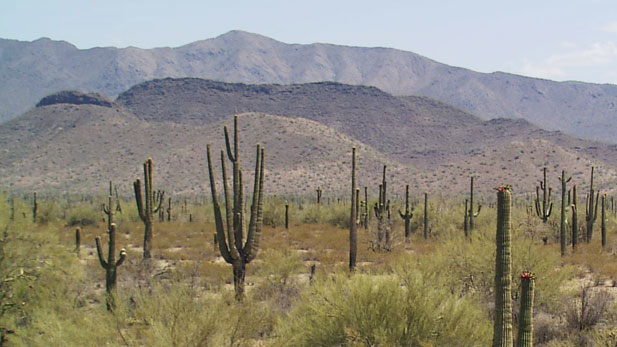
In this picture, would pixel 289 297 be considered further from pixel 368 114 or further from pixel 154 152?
pixel 368 114

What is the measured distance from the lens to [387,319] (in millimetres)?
10023

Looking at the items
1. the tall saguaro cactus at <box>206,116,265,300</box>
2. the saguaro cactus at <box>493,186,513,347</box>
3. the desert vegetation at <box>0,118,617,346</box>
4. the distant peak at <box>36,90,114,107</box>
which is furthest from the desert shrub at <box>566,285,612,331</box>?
the distant peak at <box>36,90,114,107</box>

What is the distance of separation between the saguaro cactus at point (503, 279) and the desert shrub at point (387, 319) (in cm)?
194

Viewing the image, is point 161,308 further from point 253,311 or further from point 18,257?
point 18,257

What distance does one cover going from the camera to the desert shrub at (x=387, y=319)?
984 centimetres

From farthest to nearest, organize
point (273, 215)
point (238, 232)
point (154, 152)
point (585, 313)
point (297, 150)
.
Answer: point (297, 150), point (154, 152), point (273, 215), point (238, 232), point (585, 313)

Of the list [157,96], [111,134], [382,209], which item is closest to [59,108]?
[111,134]

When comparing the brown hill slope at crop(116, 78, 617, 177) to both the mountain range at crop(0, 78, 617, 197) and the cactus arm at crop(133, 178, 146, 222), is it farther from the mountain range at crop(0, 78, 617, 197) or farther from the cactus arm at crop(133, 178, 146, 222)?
the cactus arm at crop(133, 178, 146, 222)

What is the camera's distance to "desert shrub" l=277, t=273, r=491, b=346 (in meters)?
9.84

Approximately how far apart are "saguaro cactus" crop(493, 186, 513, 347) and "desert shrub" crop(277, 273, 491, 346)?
1.94 metres

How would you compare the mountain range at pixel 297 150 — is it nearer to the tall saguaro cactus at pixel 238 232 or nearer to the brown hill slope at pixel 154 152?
the brown hill slope at pixel 154 152

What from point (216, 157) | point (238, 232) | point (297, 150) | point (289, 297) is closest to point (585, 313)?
point (289, 297)

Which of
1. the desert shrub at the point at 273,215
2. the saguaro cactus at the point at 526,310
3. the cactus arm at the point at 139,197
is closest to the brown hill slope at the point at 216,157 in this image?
the desert shrub at the point at 273,215

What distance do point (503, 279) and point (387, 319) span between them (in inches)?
104
